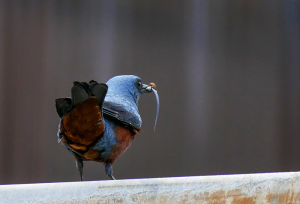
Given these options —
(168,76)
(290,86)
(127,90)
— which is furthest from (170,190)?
(290,86)

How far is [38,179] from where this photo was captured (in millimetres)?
2893

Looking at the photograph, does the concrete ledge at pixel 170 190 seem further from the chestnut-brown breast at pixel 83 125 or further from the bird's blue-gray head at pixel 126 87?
the bird's blue-gray head at pixel 126 87

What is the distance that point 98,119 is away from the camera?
1708mm

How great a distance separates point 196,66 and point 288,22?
3.40ft

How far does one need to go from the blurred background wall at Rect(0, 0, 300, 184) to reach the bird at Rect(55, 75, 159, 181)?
82 centimetres

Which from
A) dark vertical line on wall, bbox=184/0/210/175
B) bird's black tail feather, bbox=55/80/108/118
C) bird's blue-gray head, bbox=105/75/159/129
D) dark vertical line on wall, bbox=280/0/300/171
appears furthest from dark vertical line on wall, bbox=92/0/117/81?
dark vertical line on wall, bbox=280/0/300/171

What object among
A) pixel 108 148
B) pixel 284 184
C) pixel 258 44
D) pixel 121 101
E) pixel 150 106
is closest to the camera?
pixel 284 184

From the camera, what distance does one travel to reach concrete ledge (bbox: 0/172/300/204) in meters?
0.95

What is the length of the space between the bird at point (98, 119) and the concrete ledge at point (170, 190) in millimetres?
593

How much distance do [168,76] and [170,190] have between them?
2.30 meters

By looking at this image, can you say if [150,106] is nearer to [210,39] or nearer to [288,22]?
[210,39]

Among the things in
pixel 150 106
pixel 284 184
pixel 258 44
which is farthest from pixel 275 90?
pixel 284 184

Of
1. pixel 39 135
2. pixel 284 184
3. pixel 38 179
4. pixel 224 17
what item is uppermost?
pixel 224 17

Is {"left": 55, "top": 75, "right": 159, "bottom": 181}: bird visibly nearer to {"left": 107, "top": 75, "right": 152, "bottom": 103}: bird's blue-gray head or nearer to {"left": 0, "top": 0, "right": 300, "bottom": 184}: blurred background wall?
{"left": 107, "top": 75, "right": 152, "bottom": 103}: bird's blue-gray head
